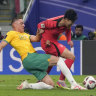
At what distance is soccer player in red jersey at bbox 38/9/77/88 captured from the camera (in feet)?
30.5

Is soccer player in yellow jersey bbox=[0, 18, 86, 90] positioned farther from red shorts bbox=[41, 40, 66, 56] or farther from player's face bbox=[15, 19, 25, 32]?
red shorts bbox=[41, 40, 66, 56]

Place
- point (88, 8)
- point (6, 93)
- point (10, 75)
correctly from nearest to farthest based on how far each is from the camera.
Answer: point (6, 93)
point (10, 75)
point (88, 8)

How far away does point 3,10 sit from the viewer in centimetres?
2345

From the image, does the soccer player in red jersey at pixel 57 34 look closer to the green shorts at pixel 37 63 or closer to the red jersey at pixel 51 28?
the red jersey at pixel 51 28

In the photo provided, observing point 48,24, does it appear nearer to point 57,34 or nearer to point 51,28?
point 51,28

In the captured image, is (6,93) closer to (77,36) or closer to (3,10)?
(77,36)

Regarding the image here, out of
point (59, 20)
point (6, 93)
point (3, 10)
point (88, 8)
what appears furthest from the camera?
point (3, 10)

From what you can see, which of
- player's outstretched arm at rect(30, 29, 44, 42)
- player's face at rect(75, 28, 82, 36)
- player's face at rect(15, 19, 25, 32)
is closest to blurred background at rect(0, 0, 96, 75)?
player's face at rect(75, 28, 82, 36)

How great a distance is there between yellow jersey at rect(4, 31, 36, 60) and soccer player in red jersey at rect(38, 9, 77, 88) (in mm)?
434

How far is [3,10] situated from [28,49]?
14.2 m

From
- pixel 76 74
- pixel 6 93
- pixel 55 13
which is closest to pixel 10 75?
pixel 76 74

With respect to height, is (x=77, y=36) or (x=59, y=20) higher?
(x=59, y=20)

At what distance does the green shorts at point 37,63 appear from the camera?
9266 millimetres

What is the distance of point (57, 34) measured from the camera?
9789 millimetres
